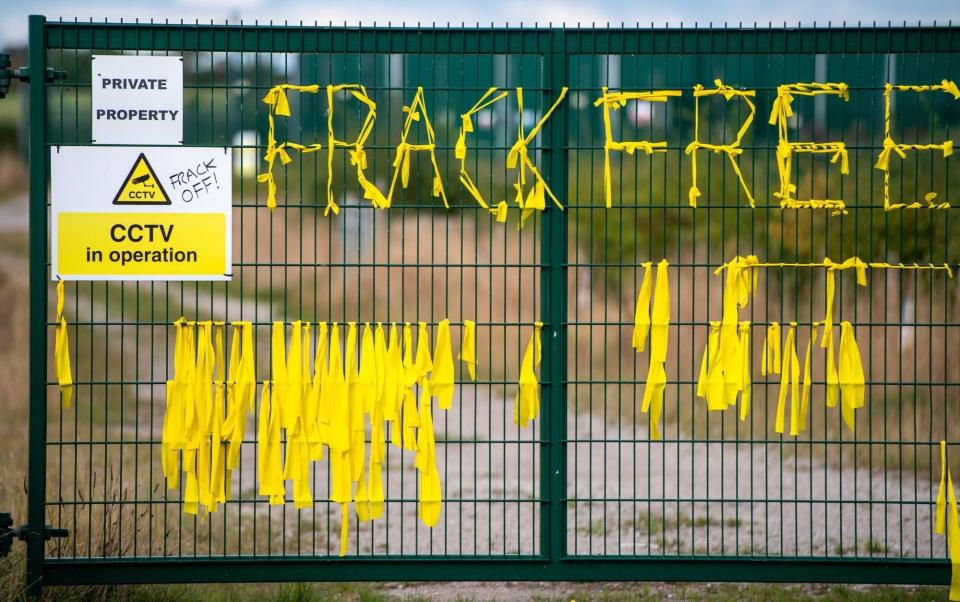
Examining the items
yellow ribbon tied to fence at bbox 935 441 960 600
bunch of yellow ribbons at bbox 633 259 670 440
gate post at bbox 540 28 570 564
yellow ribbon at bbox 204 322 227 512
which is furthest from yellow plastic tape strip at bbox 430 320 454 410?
yellow ribbon tied to fence at bbox 935 441 960 600

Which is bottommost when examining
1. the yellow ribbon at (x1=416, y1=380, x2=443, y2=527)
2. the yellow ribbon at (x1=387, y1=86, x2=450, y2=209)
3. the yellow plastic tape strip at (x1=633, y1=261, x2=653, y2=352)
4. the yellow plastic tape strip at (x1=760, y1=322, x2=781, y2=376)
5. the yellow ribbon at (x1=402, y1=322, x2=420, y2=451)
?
the yellow ribbon at (x1=416, y1=380, x2=443, y2=527)

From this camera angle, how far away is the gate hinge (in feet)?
16.4

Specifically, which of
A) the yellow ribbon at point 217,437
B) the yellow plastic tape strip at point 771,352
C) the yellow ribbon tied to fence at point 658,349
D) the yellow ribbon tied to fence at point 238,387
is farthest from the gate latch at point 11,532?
the yellow plastic tape strip at point 771,352

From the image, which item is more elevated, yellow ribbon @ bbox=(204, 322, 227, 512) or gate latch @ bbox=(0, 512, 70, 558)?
yellow ribbon @ bbox=(204, 322, 227, 512)

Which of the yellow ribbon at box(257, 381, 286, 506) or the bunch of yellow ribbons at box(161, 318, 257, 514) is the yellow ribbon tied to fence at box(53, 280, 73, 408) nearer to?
the bunch of yellow ribbons at box(161, 318, 257, 514)

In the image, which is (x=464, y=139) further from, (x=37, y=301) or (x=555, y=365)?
(x=37, y=301)

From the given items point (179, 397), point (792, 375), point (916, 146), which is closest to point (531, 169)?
point (792, 375)

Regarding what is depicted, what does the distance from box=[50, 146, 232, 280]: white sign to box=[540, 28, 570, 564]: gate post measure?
1423 mm

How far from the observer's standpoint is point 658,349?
5113mm

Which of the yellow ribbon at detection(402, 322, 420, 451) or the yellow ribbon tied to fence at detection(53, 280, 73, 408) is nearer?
the yellow ribbon tied to fence at detection(53, 280, 73, 408)

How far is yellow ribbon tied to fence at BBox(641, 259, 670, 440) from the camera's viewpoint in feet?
16.6

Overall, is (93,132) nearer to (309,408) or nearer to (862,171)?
(309,408)

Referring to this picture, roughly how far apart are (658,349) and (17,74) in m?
3.10

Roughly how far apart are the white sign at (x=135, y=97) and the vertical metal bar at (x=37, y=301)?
237 millimetres
